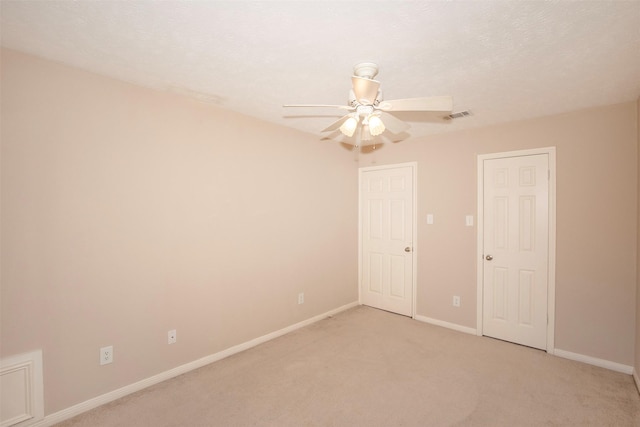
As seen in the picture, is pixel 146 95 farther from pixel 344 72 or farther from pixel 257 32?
pixel 344 72

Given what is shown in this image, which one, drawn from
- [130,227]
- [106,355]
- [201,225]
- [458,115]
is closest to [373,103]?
[458,115]

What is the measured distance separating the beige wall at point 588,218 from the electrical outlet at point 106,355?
3.56 metres

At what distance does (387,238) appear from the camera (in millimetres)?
4352

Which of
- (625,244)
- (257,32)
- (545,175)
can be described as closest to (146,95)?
(257,32)

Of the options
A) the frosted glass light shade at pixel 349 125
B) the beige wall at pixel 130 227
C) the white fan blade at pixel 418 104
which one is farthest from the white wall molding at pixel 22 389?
the white fan blade at pixel 418 104

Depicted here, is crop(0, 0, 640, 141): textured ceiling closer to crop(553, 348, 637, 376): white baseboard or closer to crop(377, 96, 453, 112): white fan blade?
crop(377, 96, 453, 112): white fan blade

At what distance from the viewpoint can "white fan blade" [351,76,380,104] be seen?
5.43ft

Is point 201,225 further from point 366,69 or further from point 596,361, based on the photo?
point 596,361

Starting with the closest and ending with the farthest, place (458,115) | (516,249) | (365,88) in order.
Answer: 1. (365,88)
2. (458,115)
3. (516,249)

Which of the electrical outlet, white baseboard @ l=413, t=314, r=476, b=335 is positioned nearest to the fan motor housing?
the electrical outlet

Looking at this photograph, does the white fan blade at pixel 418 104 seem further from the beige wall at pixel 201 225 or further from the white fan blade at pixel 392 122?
the beige wall at pixel 201 225

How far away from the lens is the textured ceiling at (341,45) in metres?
1.50

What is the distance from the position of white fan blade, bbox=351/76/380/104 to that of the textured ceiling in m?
0.27

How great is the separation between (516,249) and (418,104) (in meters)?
2.33
